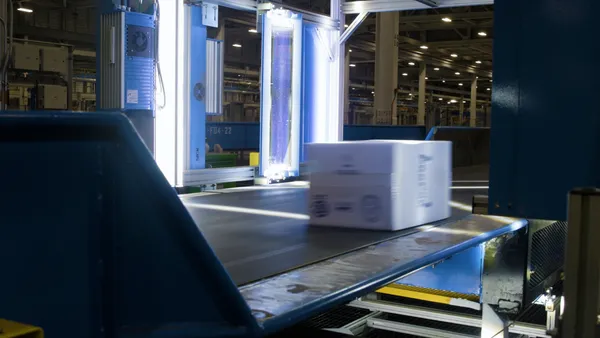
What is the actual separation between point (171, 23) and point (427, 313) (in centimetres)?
364

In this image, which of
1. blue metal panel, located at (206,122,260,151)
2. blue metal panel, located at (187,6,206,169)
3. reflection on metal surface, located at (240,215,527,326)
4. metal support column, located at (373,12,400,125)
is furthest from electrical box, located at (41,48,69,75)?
metal support column, located at (373,12,400,125)

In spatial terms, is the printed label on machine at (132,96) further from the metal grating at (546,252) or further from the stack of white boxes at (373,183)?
the metal grating at (546,252)

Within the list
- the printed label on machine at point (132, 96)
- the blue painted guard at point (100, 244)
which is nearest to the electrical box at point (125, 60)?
the printed label on machine at point (132, 96)

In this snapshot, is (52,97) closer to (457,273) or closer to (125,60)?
(125,60)

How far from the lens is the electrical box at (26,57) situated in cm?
868

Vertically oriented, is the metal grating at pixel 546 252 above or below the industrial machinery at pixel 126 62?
below

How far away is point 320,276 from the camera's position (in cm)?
263

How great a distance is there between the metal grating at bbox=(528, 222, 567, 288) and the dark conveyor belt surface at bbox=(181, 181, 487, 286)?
56 centimetres

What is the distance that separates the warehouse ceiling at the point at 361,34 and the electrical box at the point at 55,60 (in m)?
8.45

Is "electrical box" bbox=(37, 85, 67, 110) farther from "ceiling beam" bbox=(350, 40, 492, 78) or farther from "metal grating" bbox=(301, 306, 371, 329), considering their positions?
"ceiling beam" bbox=(350, 40, 492, 78)

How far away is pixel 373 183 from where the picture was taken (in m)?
3.68

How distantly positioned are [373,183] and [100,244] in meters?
2.21

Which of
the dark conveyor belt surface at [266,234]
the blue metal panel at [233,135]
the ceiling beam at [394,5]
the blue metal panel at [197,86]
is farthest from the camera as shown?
the blue metal panel at [233,135]

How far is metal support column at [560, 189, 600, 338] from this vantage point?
6.71 ft
